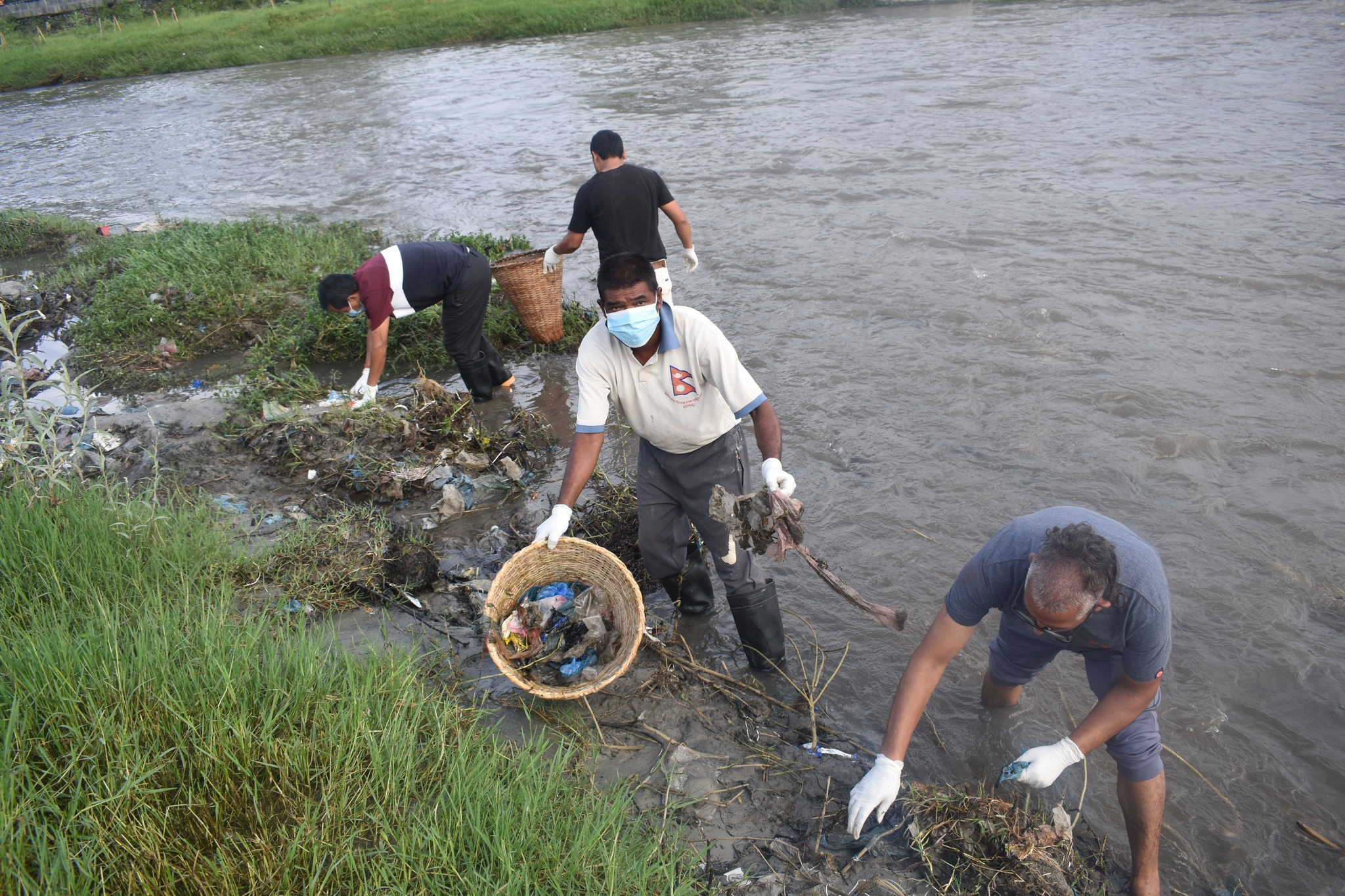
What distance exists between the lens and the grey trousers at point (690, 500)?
330 cm

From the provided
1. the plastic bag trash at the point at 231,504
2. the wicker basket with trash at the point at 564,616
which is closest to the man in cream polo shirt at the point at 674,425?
the wicker basket with trash at the point at 564,616

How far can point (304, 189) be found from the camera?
41.0 ft

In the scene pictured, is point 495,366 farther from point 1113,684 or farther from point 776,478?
point 1113,684

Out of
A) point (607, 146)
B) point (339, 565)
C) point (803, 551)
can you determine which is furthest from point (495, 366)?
point (803, 551)

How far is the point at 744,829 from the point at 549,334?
4559mm

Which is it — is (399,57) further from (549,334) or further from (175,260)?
(549,334)

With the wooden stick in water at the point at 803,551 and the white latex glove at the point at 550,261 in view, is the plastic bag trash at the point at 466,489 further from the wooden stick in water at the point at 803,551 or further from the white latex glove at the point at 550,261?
the wooden stick in water at the point at 803,551

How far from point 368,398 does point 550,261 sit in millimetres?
1611

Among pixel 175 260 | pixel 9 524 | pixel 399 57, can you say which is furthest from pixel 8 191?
pixel 9 524

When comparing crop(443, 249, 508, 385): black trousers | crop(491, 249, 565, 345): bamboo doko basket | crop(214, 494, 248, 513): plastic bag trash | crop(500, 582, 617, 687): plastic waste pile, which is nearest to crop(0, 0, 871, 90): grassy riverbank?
crop(491, 249, 565, 345): bamboo doko basket

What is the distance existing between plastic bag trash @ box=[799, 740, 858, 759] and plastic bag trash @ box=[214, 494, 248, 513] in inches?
122

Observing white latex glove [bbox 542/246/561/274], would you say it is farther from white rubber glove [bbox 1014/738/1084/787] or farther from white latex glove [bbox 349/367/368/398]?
white rubber glove [bbox 1014/738/1084/787]

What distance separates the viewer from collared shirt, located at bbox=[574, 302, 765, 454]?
299cm

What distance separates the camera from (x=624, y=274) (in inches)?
115
